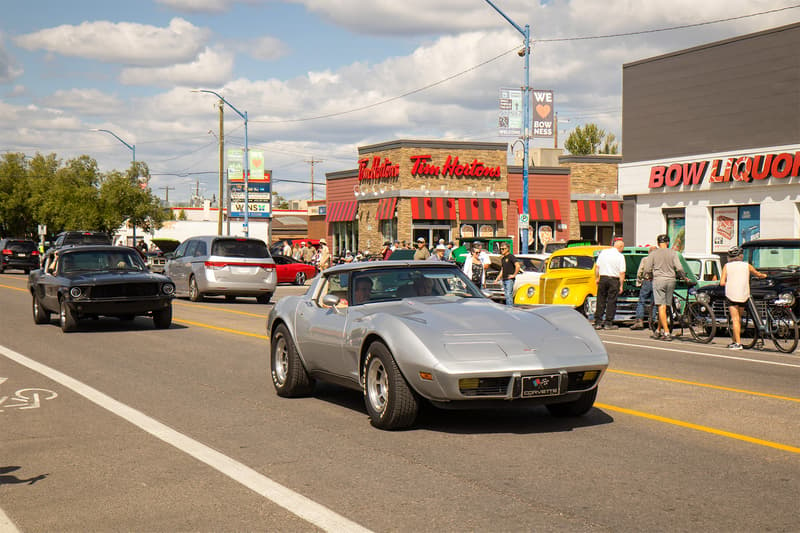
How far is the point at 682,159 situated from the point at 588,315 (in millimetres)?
13862

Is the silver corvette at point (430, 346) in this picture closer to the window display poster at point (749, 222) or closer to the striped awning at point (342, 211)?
the window display poster at point (749, 222)

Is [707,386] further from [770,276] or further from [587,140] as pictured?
[587,140]

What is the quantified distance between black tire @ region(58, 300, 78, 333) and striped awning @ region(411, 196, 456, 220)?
112ft

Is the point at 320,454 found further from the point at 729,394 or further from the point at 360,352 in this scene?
the point at 729,394

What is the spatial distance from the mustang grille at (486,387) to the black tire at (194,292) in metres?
19.9

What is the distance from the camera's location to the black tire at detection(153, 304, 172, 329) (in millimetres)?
17375

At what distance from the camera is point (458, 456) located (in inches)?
263

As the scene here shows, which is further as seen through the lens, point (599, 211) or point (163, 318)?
point (599, 211)

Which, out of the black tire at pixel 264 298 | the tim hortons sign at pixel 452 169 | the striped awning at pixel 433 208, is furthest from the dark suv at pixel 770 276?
the tim hortons sign at pixel 452 169

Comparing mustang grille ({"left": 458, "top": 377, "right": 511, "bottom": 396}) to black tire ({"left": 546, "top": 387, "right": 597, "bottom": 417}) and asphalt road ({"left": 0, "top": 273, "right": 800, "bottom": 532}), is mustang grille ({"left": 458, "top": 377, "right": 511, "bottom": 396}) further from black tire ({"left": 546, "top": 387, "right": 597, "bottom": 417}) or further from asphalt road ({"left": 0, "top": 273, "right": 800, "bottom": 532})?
black tire ({"left": 546, "top": 387, "right": 597, "bottom": 417})

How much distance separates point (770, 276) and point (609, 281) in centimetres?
319

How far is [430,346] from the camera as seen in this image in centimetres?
716

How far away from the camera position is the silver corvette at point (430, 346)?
708 cm

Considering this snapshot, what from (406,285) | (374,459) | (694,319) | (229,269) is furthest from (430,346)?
(229,269)
